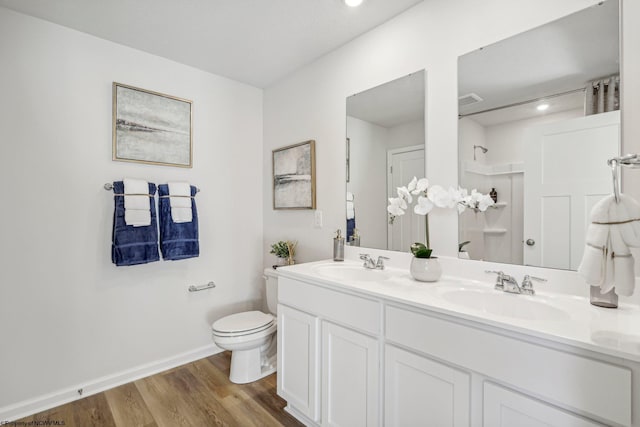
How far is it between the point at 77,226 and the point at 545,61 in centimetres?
279

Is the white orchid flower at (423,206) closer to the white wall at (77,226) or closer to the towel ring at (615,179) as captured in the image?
the towel ring at (615,179)

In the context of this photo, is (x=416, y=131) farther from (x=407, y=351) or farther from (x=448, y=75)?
(x=407, y=351)

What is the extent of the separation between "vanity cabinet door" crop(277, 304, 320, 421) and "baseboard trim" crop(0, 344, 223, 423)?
1.03 m

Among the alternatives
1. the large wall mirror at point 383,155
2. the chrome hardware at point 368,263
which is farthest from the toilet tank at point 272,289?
the chrome hardware at point 368,263

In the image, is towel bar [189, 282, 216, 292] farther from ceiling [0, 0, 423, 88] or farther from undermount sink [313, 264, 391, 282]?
ceiling [0, 0, 423, 88]

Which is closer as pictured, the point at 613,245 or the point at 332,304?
the point at 613,245

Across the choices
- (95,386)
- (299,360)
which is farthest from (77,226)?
(299,360)

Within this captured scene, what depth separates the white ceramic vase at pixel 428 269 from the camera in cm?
147

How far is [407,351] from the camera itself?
3.91ft

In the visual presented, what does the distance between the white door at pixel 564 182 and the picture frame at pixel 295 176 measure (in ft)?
4.65

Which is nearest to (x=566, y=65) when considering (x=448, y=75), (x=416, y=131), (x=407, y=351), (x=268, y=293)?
(x=448, y=75)

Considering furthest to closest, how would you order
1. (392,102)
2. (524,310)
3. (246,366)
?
(246,366)
(392,102)
(524,310)

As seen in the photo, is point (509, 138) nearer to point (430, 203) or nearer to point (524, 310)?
point (430, 203)

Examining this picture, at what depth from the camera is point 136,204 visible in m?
2.06
